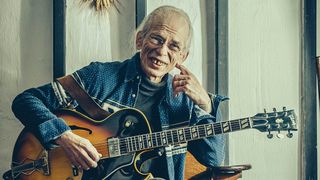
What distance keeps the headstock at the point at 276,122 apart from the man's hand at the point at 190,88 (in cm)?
16

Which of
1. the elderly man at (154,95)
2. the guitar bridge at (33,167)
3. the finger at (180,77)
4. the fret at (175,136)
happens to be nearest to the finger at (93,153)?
the elderly man at (154,95)

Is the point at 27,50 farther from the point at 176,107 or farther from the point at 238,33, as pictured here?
the point at 238,33

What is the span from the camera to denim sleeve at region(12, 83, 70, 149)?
56.8 inches

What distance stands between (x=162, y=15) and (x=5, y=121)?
1.86 feet

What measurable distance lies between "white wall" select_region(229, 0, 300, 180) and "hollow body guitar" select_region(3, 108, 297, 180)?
17 centimetres

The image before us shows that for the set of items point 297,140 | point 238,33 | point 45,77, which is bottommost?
point 297,140

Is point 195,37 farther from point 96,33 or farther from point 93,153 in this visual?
point 93,153

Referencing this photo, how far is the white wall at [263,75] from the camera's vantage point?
1.74m

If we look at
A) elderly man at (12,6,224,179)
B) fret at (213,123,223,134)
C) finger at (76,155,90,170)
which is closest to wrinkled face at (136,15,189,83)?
elderly man at (12,6,224,179)

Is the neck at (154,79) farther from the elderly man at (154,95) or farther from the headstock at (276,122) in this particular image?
the headstock at (276,122)

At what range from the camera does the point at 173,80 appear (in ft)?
5.25

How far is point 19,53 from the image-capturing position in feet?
4.80

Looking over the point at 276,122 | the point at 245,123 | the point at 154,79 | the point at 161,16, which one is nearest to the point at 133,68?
the point at 154,79

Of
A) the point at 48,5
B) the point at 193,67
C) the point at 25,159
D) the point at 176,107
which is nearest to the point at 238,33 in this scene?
the point at 193,67
